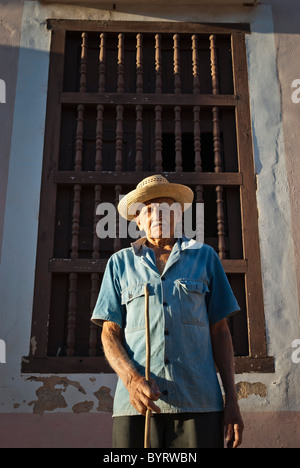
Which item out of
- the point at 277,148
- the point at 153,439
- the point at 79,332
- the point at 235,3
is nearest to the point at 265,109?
the point at 277,148

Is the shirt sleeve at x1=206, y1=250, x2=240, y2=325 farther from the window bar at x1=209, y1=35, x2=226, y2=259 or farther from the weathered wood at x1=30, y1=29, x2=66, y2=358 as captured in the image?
the weathered wood at x1=30, y1=29, x2=66, y2=358

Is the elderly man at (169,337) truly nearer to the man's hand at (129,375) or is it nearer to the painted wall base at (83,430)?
the man's hand at (129,375)

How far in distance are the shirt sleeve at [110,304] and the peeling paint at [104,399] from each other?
60.8 inches

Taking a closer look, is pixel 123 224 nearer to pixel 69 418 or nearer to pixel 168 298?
pixel 69 418

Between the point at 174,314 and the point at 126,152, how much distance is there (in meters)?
2.56

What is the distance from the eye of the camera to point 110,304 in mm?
2287

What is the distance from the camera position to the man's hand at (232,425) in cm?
207

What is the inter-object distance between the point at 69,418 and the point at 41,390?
10.7 inches

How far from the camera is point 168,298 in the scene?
7.23 ft

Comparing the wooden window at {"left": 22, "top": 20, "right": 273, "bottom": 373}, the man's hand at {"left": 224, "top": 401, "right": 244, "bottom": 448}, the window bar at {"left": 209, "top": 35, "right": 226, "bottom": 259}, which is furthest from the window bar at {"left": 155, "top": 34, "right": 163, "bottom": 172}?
the man's hand at {"left": 224, "top": 401, "right": 244, "bottom": 448}

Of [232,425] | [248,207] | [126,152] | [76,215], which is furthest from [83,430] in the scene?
[126,152]

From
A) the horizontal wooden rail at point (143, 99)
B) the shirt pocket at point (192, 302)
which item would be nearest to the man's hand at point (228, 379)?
the shirt pocket at point (192, 302)

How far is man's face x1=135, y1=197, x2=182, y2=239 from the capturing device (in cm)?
244

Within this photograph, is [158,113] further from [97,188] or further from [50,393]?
[50,393]
